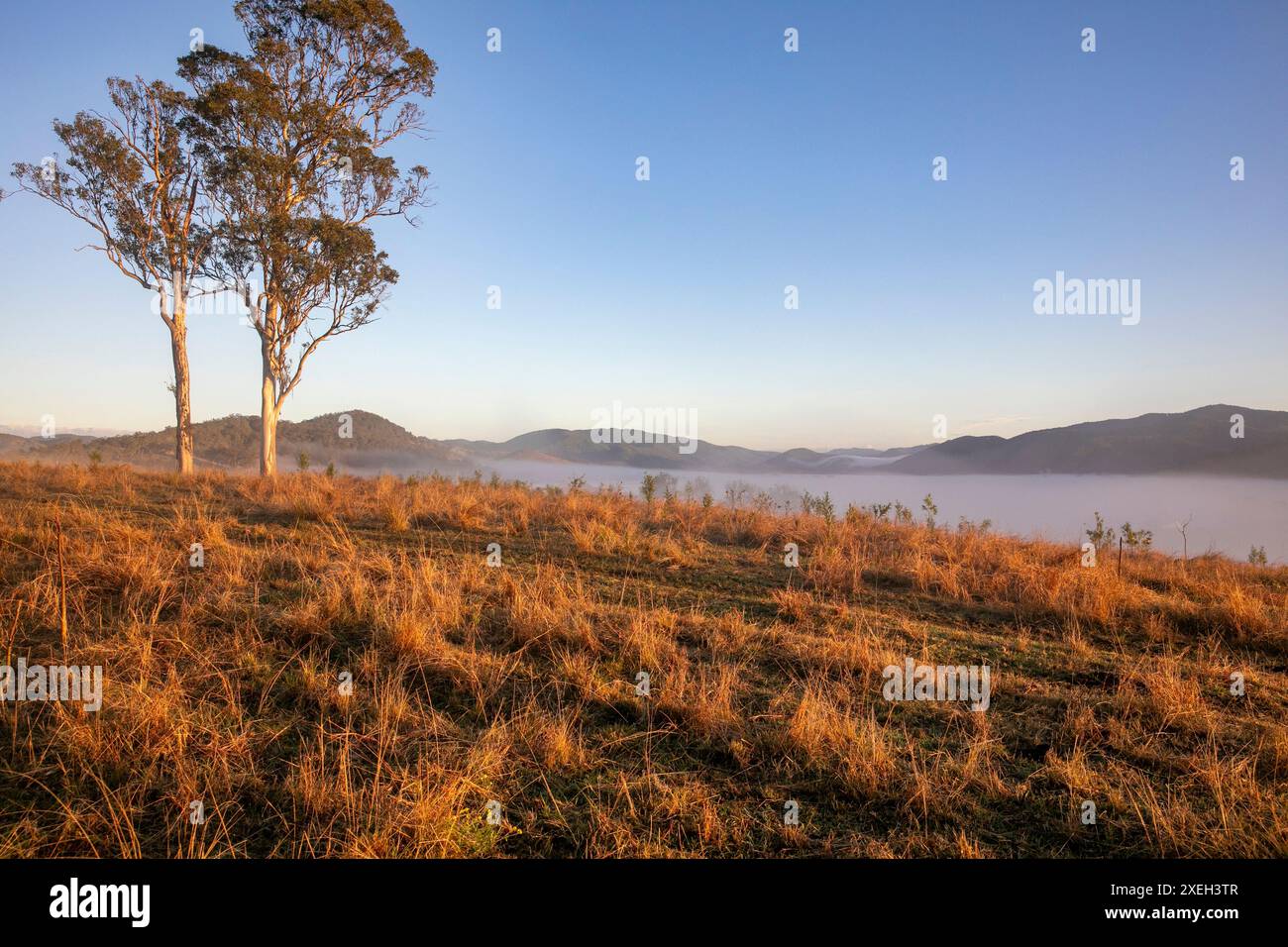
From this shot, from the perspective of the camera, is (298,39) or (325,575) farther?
(298,39)

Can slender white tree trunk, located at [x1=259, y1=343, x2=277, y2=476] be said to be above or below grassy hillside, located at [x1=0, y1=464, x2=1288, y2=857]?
above

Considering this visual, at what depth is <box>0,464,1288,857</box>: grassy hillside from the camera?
2.57 metres

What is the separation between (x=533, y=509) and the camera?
1141 cm

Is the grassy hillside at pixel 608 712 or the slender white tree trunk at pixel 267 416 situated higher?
the slender white tree trunk at pixel 267 416

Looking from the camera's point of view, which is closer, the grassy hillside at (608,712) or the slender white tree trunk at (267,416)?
the grassy hillside at (608,712)

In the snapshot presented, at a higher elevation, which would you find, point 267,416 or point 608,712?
point 267,416

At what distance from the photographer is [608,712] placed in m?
3.68

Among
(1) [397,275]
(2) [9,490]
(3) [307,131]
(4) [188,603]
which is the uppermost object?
(3) [307,131]

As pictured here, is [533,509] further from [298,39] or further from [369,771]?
[298,39]

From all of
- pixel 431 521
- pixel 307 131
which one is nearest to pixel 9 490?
pixel 431 521

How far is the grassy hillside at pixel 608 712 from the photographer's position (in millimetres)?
2570

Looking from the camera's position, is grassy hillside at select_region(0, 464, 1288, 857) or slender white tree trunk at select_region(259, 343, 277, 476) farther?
slender white tree trunk at select_region(259, 343, 277, 476)

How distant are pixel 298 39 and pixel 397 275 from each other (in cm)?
750
